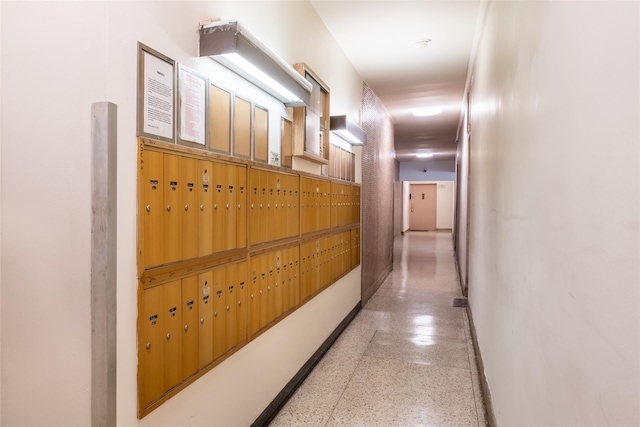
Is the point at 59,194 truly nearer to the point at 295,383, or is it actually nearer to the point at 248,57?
the point at 248,57

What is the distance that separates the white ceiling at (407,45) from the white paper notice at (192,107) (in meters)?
1.69

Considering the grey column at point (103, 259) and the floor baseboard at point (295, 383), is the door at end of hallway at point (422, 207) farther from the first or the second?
the grey column at point (103, 259)

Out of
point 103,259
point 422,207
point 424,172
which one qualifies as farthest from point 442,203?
point 103,259

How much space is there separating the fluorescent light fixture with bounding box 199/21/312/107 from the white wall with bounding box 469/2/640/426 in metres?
1.06

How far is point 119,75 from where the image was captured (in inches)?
50.1

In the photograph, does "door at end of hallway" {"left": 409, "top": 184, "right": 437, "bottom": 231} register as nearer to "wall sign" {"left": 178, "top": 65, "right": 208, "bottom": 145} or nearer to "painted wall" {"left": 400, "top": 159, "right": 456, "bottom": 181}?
"painted wall" {"left": 400, "top": 159, "right": 456, "bottom": 181}

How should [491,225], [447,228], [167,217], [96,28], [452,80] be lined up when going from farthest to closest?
[447,228], [452,80], [491,225], [167,217], [96,28]

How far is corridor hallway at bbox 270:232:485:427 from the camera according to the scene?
2.42 metres

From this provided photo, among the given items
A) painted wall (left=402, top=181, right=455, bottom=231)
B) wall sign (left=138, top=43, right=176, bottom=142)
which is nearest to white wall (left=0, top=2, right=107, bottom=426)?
wall sign (left=138, top=43, right=176, bottom=142)

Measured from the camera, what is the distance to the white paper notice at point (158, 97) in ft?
4.54

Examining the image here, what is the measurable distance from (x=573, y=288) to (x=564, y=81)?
50cm

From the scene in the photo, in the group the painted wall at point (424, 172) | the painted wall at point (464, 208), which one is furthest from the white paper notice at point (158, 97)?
the painted wall at point (424, 172)

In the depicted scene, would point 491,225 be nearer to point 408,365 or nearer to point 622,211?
point 408,365

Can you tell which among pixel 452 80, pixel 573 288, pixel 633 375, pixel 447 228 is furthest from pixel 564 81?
pixel 447 228
